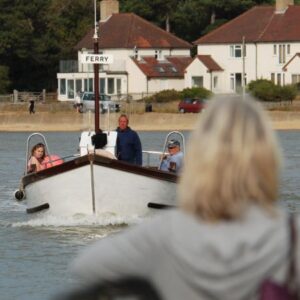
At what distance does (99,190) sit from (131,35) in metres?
68.8

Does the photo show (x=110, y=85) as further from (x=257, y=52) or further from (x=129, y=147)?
(x=129, y=147)

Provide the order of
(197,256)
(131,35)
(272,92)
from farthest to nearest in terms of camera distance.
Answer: (131,35)
(272,92)
(197,256)

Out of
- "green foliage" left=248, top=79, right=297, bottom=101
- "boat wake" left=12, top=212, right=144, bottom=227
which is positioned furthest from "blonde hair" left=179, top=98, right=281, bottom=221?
"green foliage" left=248, top=79, right=297, bottom=101

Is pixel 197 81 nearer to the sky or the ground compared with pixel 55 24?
nearer to the ground

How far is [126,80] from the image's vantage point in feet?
288

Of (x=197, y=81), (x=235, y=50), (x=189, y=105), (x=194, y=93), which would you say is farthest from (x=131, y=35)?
(x=189, y=105)

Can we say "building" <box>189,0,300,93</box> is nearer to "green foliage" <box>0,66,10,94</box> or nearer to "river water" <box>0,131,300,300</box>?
"green foliage" <box>0,66,10,94</box>

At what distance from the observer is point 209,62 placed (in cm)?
8881

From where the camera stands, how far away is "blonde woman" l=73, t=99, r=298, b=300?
3434mm

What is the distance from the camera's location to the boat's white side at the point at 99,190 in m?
21.8

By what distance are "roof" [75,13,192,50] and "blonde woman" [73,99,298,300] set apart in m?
86.4

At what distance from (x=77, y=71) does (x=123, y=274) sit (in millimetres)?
86199

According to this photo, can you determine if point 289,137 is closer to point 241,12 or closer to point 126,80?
point 126,80

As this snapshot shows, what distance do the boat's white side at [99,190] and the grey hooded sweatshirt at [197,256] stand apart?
17977 millimetres
